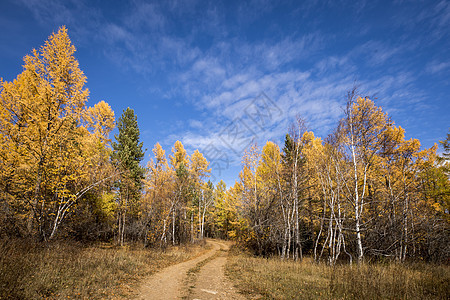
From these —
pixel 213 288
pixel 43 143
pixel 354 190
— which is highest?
pixel 43 143

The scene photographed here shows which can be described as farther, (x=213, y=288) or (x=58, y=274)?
(x=213, y=288)

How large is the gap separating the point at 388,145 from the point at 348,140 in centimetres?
683

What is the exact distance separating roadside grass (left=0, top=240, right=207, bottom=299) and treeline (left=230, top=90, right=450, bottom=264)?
34.4 ft

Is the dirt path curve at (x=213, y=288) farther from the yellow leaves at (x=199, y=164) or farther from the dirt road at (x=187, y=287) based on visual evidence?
the yellow leaves at (x=199, y=164)

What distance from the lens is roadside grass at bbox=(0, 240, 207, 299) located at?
4.90m

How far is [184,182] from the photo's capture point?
20.9 m

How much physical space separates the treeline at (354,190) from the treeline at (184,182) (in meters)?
0.10

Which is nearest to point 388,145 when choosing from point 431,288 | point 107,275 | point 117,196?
point 431,288

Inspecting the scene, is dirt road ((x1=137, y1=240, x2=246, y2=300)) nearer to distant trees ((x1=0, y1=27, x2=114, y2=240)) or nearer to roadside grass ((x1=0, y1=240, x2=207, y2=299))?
roadside grass ((x1=0, y1=240, x2=207, y2=299))

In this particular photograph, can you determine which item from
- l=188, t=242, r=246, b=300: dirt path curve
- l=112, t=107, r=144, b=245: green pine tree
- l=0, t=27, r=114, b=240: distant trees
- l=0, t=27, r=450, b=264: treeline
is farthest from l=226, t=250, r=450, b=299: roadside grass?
l=112, t=107, r=144, b=245: green pine tree

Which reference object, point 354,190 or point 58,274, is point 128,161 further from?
point 354,190

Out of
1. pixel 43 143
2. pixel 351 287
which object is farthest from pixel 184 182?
pixel 351 287

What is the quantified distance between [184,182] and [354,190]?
15.9m

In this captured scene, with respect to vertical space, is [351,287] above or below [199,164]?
below
